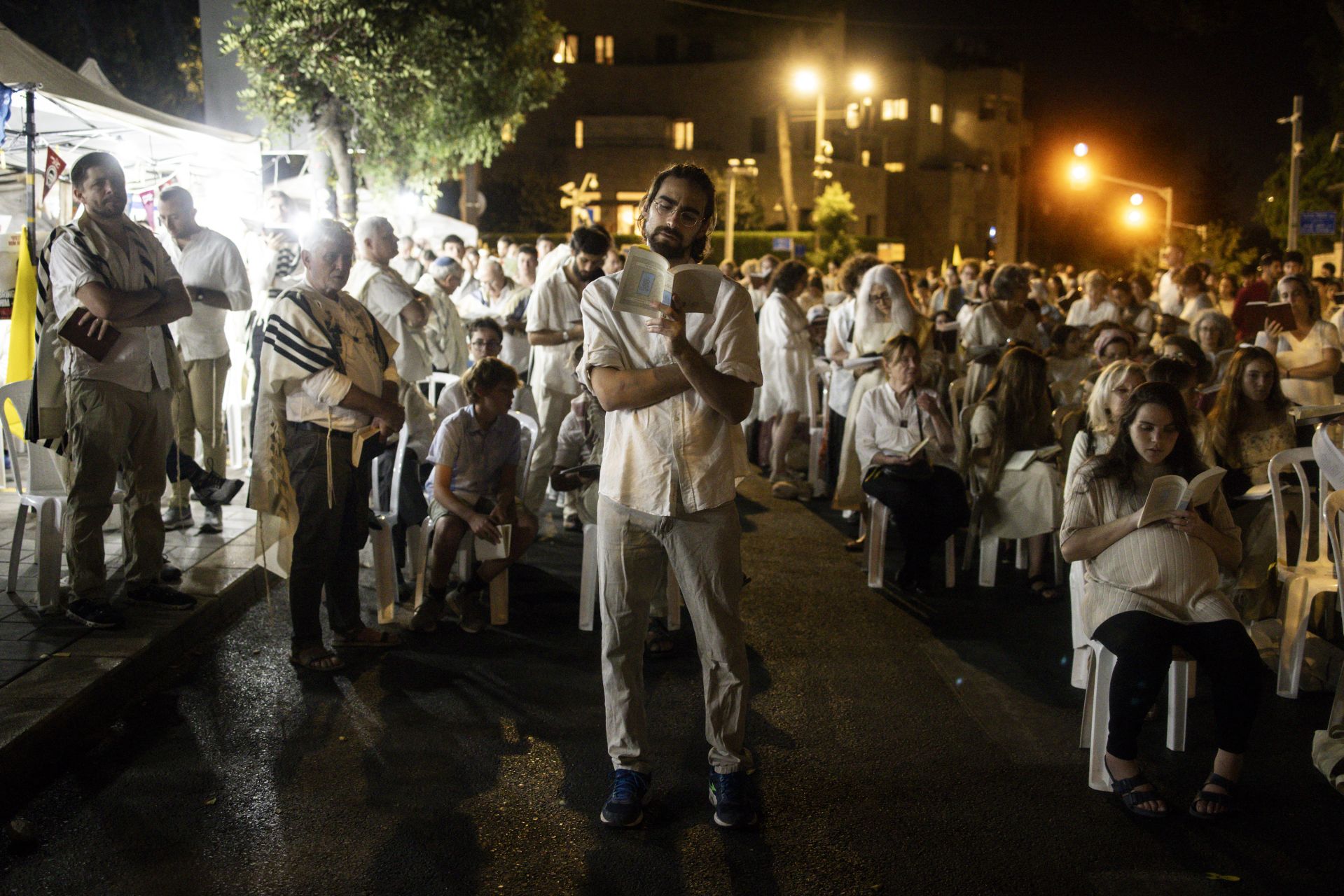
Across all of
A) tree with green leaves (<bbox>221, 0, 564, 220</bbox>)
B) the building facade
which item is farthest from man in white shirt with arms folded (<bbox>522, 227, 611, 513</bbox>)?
the building facade

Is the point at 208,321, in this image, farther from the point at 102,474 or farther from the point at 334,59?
the point at 334,59

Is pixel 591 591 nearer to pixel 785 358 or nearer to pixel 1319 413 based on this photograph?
pixel 1319 413

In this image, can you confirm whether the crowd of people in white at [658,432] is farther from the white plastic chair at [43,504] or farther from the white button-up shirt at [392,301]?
the white plastic chair at [43,504]

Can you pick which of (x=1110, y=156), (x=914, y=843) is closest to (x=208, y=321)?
(x=914, y=843)

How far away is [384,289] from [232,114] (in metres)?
11.3

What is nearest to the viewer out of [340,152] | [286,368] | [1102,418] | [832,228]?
[286,368]

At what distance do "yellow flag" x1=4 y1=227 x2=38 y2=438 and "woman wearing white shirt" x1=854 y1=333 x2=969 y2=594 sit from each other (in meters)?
4.73

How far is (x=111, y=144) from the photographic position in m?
10.6

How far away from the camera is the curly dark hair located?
4562 millimetres

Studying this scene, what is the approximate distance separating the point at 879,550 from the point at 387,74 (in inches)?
478

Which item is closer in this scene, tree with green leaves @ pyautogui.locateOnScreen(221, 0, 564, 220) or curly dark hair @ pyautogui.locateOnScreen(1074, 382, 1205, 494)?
curly dark hair @ pyautogui.locateOnScreen(1074, 382, 1205, 494)

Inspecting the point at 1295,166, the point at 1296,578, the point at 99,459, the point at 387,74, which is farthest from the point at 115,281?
the point at 1295,166

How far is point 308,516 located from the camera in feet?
17.3

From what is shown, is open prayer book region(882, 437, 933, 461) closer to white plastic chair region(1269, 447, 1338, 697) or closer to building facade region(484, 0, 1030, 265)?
white plastic chair region(1269, 447, 1338, 697)
